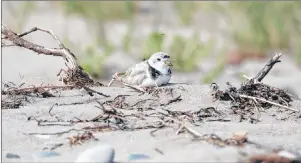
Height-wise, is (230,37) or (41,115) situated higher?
(230,37)

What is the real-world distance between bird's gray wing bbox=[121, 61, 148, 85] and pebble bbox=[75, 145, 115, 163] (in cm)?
134

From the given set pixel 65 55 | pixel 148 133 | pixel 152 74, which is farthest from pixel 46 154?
pixel 65 55

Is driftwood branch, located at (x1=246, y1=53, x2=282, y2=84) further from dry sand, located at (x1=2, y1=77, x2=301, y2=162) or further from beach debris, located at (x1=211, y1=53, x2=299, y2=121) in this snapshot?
dry sand, located at (x1=2, y1=77, x2=301, y2=162)

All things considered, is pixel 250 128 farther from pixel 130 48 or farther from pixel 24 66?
pixel 130 48

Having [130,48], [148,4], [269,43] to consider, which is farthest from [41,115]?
[148,4]

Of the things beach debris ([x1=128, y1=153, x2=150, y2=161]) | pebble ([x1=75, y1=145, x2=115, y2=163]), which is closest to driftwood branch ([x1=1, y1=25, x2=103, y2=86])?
beach debris ([x1=128, y1=153, x2=150, y2=161])

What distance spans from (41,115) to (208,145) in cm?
97

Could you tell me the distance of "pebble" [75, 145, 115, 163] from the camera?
141 inches

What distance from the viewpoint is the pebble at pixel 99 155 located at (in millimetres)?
3580

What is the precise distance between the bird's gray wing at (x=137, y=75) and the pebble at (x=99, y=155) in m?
1.34

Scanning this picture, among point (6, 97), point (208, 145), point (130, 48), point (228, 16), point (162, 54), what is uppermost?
point (228, 16)

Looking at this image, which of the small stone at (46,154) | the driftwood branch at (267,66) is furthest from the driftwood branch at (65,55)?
the small stone at (46,154)

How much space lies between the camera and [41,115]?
437 centimetres

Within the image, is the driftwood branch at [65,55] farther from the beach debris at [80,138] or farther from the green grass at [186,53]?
the green grass at [186,53]
